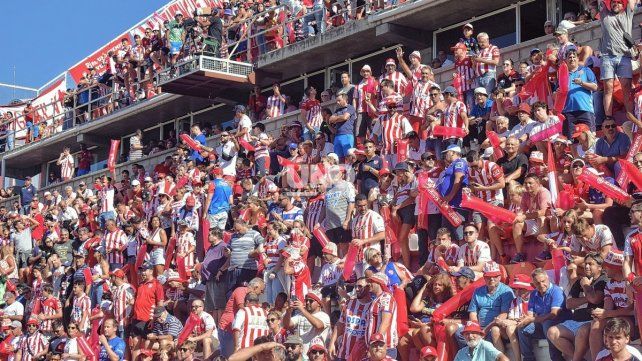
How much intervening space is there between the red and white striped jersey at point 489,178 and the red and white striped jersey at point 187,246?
17.6 ft

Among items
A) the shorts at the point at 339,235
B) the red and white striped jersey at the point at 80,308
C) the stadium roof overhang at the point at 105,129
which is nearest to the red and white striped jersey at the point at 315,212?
the shorts at the point at 339,235

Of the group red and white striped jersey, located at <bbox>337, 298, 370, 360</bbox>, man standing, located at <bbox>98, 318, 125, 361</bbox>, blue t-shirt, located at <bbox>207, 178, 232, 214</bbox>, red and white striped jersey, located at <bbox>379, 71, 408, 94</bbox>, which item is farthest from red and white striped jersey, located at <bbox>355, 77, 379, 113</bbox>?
red and white striped jersey, located at <bbox>337, 298, 370, 360</bbox>

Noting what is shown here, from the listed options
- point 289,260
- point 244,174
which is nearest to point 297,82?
point 244,174

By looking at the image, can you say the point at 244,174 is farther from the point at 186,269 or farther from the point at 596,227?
the point at 596,227

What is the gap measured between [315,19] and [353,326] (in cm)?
1208

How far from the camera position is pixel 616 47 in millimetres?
15781

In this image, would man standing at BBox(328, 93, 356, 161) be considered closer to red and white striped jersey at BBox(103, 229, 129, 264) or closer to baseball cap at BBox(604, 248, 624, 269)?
red and white striped jersey at BBox(103, 229, 129, 264)

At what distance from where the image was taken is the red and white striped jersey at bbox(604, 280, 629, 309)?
11.2 m

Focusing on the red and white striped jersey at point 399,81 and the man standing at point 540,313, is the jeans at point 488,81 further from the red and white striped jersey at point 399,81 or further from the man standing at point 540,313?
the man standing at point 540,313

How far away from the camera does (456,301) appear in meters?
12.8

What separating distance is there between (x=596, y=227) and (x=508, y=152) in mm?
2992

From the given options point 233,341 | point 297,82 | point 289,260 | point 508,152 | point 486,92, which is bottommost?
point 233,341

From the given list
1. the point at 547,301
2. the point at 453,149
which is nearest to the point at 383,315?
the point at 547,301

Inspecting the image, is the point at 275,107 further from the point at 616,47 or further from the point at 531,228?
the point at 531,228
